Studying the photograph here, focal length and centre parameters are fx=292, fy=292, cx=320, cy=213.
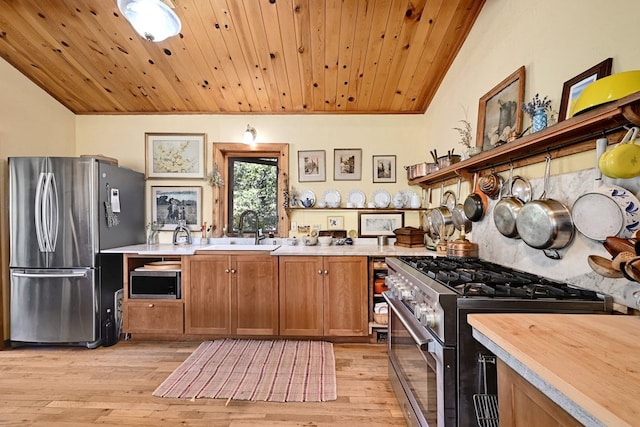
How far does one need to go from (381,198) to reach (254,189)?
1.52m

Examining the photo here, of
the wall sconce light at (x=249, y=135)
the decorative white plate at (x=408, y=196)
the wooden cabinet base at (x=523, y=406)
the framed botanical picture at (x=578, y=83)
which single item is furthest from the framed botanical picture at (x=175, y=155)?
the wooden cabinet base at (x=523, y=406)

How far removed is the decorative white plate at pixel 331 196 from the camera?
3.40 m

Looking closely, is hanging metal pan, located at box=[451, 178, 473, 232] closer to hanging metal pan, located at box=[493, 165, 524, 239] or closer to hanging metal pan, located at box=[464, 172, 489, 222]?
hanging metal pan, located at box=[464, 172, 489, 222]

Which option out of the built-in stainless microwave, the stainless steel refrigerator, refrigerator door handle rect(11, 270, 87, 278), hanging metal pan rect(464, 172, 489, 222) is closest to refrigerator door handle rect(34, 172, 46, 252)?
the stainless steel refrigerator

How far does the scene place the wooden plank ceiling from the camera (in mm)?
2238

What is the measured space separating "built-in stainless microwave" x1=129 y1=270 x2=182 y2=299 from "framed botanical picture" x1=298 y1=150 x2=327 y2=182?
5.53ft

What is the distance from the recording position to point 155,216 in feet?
11.3

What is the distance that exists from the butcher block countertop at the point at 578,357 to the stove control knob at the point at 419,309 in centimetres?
34

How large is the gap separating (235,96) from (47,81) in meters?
1.87

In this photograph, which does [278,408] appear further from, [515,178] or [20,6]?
[20,6]

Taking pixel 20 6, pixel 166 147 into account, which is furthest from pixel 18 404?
pixel 20 6

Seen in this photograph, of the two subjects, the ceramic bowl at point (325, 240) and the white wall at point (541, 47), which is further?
the ceramic bowl at point (325, 240)

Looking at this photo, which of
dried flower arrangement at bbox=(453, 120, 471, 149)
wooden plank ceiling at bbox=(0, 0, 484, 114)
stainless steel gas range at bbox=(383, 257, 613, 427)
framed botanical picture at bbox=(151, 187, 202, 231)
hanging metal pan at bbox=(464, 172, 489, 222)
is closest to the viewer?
stainless steel gas range at bbox=(383, 257, 613, 427)

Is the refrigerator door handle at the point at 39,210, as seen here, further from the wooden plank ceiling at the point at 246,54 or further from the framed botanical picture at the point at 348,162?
the framed botanical picture at the point at 348,162
